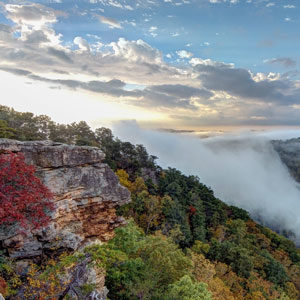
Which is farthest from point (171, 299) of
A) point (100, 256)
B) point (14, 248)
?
point (14, 248)

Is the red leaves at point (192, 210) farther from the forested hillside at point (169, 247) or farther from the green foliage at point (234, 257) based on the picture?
the green foliage at point (234, 257)

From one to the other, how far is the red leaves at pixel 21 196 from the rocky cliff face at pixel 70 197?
809 mm

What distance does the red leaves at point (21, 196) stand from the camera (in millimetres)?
10797

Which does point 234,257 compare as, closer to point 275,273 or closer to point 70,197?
point 275,273

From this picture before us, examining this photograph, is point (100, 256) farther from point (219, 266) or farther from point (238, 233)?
point (238, 233)

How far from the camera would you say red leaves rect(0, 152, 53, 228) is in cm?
1080

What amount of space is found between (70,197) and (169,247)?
940 cm

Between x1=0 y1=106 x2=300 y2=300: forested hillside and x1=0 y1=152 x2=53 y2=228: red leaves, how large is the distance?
2.24 metres

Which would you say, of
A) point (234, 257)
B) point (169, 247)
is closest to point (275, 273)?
point (234, 257)

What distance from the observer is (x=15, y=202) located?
437 inches

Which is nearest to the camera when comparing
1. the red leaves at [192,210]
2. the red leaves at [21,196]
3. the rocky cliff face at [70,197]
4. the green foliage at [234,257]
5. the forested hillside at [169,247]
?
the red leaves at [21,196]

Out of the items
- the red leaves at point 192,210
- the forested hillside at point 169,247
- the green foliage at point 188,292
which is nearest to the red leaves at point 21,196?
the forested hillside at point 169,247

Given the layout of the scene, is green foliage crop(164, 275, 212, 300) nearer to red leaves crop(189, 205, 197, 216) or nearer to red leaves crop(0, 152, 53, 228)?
red leaves crop(0, 152, 53, 228)

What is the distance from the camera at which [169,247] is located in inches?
727
